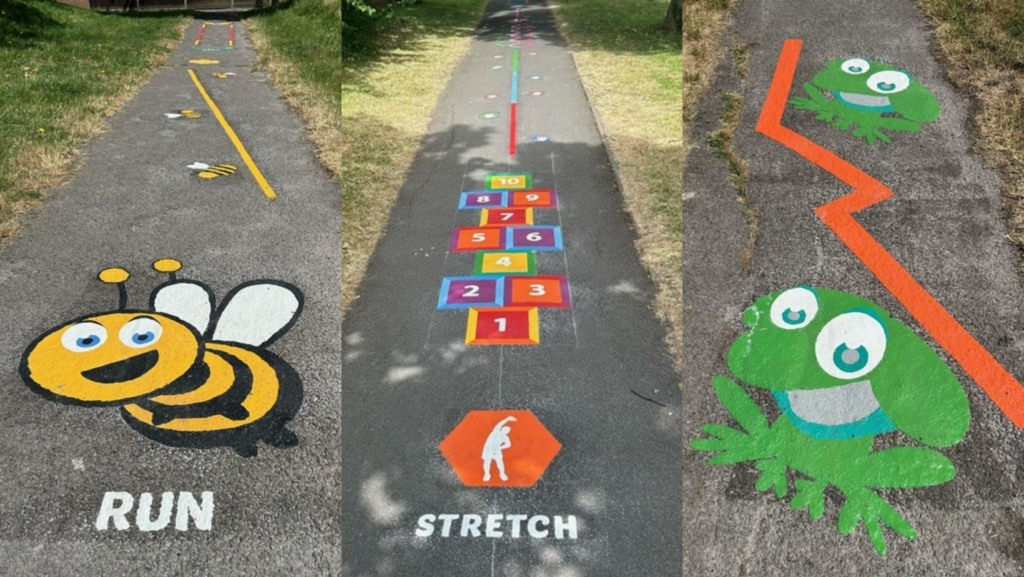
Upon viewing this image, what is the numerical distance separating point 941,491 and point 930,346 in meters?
1.37

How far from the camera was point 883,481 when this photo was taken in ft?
14.5

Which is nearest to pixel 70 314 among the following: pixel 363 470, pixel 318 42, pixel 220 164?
pixel 363 470

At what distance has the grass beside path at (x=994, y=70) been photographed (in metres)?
7.25

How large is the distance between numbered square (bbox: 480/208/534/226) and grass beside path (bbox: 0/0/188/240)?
4.84 metres

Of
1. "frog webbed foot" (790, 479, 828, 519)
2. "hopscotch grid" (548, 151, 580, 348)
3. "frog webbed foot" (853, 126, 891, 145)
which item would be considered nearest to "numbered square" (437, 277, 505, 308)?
"hopscotch grid" (548, 151, 580, 348)

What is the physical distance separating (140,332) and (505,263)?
3.15 m

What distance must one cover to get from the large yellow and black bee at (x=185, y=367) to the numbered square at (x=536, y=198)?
306 centimetres

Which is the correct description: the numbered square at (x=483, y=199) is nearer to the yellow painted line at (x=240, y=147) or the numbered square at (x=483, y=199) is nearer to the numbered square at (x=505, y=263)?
the numbered square at (x=505, y=263)

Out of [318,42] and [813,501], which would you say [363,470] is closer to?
[813,501]

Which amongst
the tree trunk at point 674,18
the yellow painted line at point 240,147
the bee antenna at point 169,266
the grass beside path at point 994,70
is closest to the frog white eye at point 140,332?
the bee antenna at point 169,266

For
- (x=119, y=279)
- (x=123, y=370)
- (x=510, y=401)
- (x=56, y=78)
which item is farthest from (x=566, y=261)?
(x=56, y=78)

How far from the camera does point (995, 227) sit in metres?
6.62

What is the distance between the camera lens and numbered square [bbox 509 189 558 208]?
852 centimetres

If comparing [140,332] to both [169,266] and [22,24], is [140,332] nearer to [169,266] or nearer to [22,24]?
[169,266]
